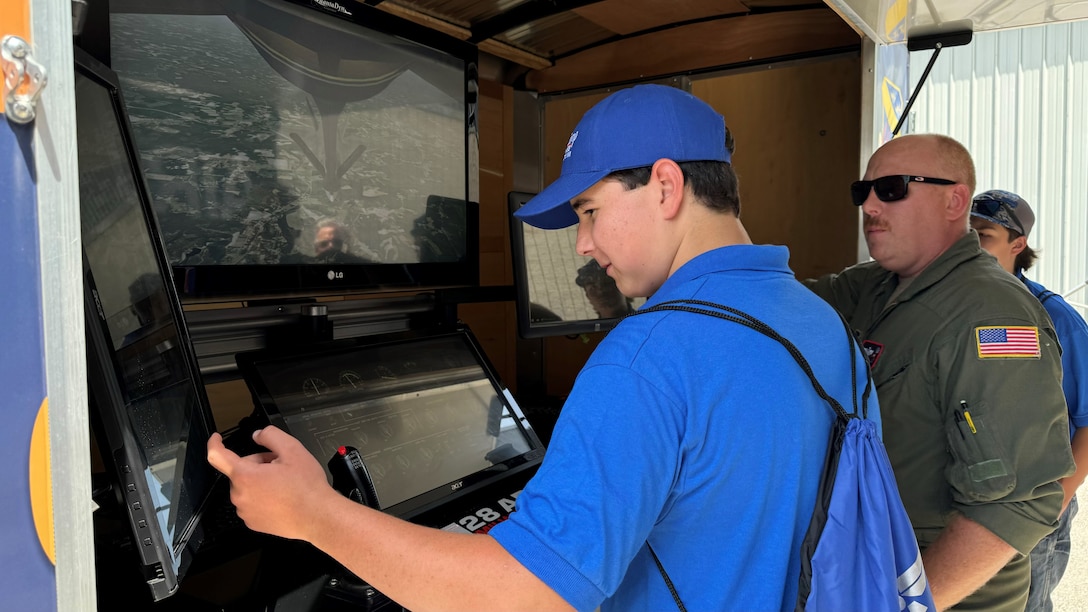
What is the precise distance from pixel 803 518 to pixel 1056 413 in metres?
0.98

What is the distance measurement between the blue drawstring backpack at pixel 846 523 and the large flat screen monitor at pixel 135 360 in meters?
0.67

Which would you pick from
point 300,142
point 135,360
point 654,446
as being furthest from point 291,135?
point 654,446

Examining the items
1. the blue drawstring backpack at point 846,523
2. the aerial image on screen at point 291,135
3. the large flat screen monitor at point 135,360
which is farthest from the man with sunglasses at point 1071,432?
the large flat screen monitor at point 135,360

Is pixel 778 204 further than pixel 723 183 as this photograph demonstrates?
Yes

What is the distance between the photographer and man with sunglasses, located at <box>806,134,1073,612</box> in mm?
1632

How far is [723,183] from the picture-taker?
45.1 inches

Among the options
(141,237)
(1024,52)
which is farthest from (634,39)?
(1024,52)

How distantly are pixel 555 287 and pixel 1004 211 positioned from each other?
1926 mm

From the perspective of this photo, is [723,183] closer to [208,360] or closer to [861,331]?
[861,331]

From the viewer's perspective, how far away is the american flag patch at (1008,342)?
1.65m

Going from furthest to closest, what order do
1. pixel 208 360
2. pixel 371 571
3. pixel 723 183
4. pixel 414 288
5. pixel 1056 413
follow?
pixel 414 288 < pixel 208 360 < pixel 1056 413 < pixel 723 183 < pixel 371 571

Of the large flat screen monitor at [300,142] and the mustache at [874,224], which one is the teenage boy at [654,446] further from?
the mustache at [874,224]

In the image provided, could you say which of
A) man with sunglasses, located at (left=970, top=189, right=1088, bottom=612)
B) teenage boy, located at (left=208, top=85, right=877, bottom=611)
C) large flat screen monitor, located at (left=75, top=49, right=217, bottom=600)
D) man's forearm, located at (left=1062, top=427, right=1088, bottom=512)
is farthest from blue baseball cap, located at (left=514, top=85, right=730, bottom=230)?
man's forearm, located at (left=1062, top=427, right=1088, bottom=512)

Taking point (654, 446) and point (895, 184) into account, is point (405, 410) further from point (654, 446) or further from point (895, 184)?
point (895, 184)
